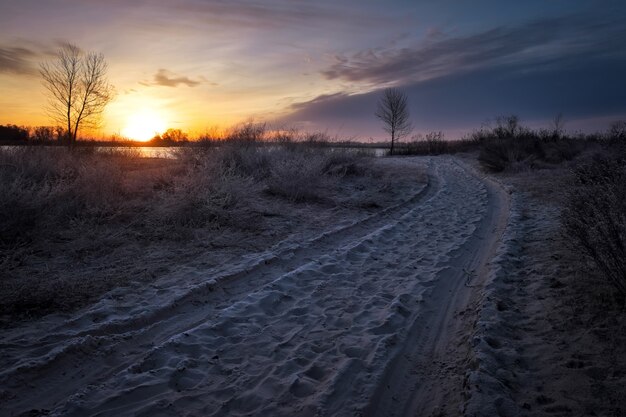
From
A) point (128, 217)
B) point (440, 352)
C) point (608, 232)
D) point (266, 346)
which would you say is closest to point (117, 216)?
point (128, 217)

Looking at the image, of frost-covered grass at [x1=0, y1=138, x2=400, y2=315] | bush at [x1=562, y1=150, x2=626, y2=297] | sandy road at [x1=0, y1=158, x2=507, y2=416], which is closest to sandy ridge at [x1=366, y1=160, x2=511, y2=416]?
A: sandy road at [x1=0, y1=158, x2=507, y2=416]

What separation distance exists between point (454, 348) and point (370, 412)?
1224mm

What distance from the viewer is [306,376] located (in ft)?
9.98

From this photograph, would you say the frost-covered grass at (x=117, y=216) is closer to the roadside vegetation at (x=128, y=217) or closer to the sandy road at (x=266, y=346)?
the roadside vegetation at (x=128, y=217)

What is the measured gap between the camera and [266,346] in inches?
137

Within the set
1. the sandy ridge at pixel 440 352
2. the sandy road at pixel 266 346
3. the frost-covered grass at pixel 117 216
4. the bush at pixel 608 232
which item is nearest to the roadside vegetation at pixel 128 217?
the frost-covered grass at pixel 117 216

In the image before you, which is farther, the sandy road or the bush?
the bush

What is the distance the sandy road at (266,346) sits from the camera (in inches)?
107

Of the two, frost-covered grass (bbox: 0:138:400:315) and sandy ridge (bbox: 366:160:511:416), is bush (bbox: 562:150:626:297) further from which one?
frost-covered grass (bbox: 0:138:400:315)

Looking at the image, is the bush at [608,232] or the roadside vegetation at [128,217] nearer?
the bush at [608,232]

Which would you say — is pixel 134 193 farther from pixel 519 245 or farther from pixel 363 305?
pixel 519 245

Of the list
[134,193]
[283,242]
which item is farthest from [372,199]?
[134,193]

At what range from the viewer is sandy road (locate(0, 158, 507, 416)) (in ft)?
8.96

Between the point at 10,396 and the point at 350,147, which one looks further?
the point at 350,147
